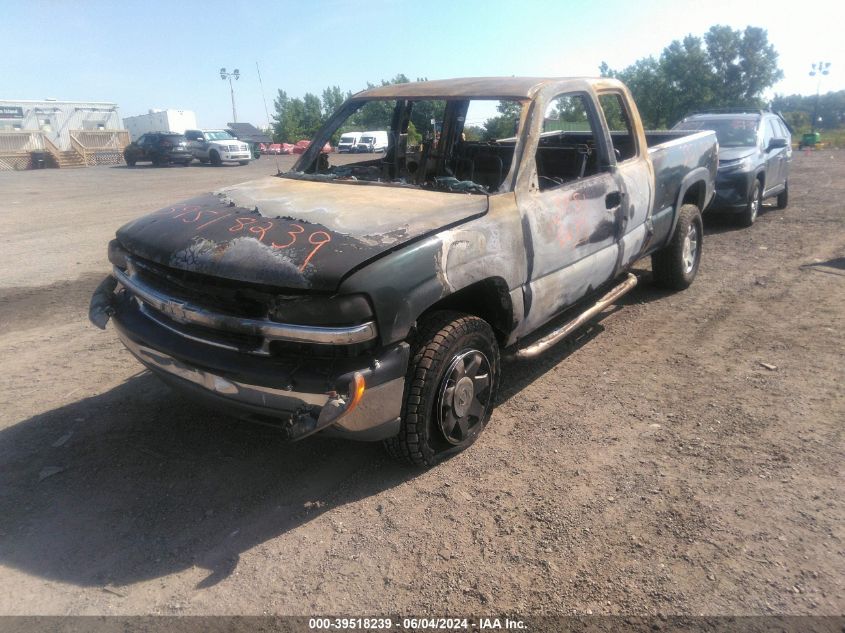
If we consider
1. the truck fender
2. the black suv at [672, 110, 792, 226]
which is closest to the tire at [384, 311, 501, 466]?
the truck fender

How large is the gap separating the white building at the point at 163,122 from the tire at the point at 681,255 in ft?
149

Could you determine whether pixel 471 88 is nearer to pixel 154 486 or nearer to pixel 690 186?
pixel 690 186

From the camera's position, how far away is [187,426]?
3.72m

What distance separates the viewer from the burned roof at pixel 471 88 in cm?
389

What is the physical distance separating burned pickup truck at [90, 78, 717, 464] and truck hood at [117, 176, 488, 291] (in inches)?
0.4

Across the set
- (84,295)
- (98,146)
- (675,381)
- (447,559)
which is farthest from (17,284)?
(98,146)

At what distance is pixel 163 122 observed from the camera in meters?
46.7

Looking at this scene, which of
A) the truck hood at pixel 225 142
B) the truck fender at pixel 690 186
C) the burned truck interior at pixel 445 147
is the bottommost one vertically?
the truck fender at pixel 690 186

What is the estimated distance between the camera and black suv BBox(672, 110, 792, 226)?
8.99 meters

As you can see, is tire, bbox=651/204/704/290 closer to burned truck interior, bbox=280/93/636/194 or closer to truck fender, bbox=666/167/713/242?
truck fender, bbox=666/167/713/242

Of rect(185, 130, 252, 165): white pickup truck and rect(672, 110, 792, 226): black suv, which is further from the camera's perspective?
rect(185, 130, 252, 165): white pickup truck

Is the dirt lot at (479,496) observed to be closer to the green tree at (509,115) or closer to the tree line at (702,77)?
the green tree at (509,115)

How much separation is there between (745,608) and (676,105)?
60.2 meters

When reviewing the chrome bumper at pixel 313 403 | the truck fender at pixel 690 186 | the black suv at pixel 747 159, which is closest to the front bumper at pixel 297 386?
the chrome bumper at pixel 313 403
